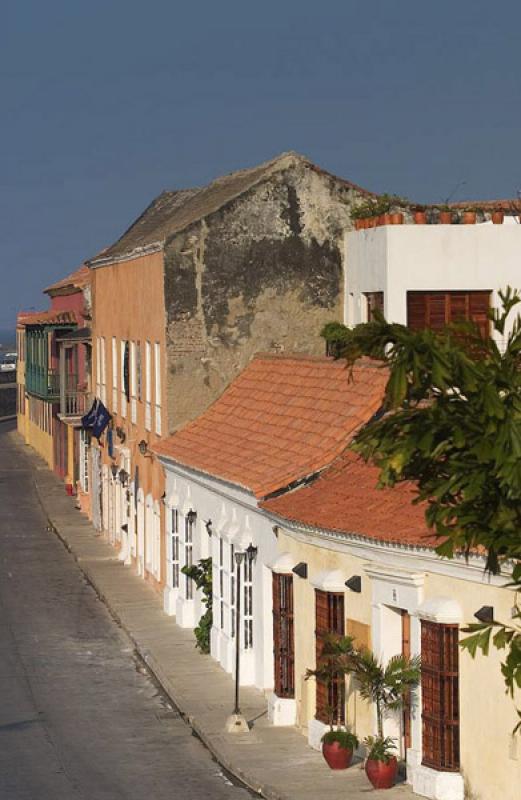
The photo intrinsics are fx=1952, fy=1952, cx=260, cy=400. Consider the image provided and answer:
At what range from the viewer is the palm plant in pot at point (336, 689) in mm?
21891

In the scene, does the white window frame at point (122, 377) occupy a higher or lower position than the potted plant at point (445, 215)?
lower

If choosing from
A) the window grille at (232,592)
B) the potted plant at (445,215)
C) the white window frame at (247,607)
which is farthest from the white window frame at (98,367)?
the white window frame at (247,607)

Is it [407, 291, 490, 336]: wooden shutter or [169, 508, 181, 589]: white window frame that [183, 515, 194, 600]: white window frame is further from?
[407, 291, 490, 336]: wooden shutter

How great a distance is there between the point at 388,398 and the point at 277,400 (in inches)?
712

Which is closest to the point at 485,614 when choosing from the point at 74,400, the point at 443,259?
the point at 443,259

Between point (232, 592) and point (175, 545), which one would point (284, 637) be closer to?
point (232, 592)

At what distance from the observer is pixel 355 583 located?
22.4 metres

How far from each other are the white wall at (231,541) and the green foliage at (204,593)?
339 millimetres

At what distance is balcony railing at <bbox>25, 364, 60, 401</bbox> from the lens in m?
66.1

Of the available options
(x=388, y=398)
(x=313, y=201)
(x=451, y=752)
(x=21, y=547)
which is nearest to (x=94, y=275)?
(x=21, y=547)

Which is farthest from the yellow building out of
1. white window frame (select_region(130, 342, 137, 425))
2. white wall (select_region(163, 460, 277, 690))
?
white window frame (select_region(130, 342, 137, 425))

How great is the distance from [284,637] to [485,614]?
6.86 m

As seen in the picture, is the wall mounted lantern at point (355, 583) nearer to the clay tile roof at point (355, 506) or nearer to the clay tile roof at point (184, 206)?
the clay tile roof at point (355, 506)

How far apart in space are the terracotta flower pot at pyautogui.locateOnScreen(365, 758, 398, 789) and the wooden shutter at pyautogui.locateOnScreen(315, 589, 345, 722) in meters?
2.06
